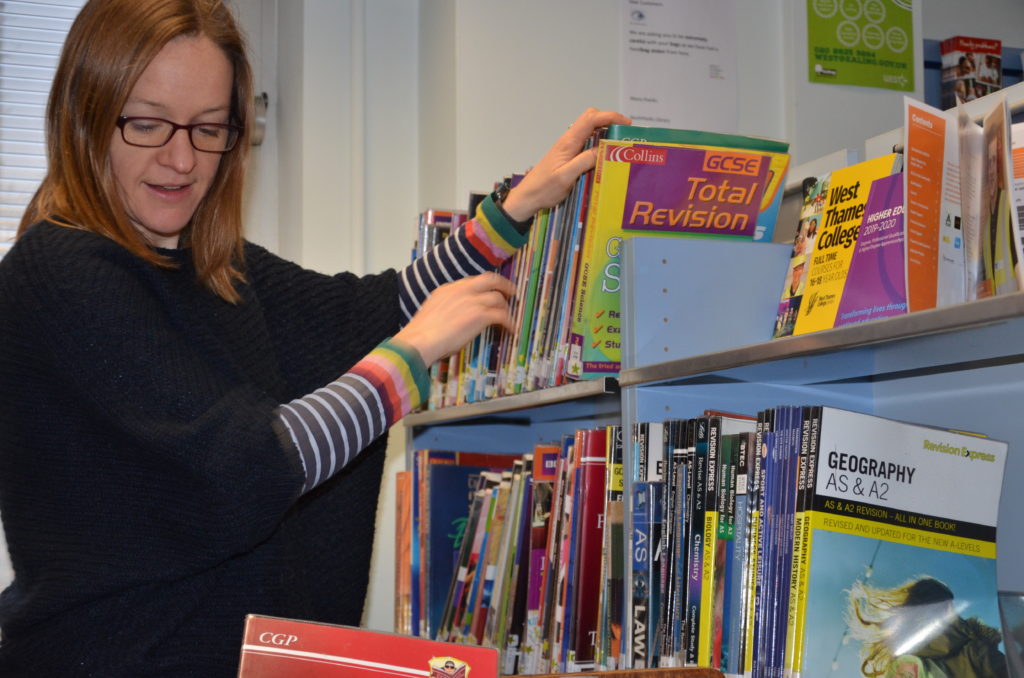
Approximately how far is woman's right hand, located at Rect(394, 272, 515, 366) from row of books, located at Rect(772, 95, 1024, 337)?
0.40 meters

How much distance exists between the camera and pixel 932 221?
1160 millimetres

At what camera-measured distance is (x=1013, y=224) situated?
108 centimetres

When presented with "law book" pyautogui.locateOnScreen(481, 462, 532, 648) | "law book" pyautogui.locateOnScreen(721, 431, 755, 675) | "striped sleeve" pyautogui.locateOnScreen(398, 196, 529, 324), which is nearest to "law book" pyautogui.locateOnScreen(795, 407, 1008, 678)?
"law book" pyautogui.locateOnScreen(721, 431, 755, 675)

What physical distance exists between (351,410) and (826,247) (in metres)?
0.63

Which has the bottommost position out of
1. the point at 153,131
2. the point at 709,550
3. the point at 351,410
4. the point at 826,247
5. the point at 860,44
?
the point at 709,550

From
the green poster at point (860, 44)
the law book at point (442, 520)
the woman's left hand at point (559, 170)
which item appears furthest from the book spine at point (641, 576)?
the green poster at point (860, 44)

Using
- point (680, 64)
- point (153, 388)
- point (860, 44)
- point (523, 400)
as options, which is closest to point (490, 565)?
point (523, 400)

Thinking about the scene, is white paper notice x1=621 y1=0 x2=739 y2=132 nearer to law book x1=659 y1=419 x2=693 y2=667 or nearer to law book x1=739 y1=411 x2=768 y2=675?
law book x1=659 y1=419 x2=693 y2=667

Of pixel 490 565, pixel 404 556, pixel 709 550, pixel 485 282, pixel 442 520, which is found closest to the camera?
pixel 709 550

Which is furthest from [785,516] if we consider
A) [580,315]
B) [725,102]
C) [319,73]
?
[319,73]

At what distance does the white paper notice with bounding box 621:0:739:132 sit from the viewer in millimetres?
2850

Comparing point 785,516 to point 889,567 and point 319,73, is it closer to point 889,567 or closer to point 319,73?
point 889,567

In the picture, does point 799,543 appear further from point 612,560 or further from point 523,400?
point 523,400

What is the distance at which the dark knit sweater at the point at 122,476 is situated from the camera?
3.58 ft
